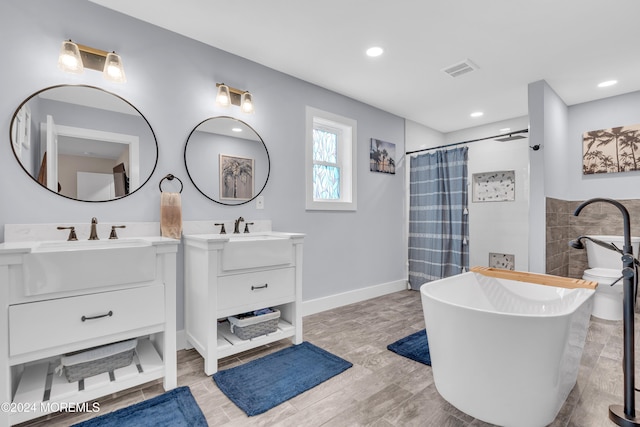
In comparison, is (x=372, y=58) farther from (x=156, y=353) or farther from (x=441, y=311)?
(x=156, y=353)

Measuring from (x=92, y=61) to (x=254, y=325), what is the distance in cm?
208

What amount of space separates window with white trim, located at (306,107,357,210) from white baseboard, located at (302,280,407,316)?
0.98m

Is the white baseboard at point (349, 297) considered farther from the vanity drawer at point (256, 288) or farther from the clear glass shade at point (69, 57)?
the clear glass shade at point (69, 57)

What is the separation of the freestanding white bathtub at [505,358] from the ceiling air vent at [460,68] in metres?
2.15

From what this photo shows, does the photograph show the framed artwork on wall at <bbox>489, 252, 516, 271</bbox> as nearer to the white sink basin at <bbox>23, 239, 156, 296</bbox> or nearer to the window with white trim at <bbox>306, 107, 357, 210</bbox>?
the window with white trim at <bbox>306, 107, 357, 210</bbox>

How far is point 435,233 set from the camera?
3.87 metres

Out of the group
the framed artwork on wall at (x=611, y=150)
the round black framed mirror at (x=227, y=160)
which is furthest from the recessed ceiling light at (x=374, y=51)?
the framed artwork on wall at (x=611, y=150)

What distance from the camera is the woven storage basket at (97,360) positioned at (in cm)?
163

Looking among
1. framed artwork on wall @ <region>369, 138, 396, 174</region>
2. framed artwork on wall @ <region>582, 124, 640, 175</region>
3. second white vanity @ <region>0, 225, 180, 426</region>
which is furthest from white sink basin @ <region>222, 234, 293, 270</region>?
framed artwork on wall @ <region>582, 124, 640, 175</region>

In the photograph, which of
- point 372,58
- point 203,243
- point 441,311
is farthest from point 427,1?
point 203,243

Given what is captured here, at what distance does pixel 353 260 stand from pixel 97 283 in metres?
2.56

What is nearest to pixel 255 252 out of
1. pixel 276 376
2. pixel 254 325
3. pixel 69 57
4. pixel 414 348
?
pixel 254 325

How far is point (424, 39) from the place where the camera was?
7.95 ft

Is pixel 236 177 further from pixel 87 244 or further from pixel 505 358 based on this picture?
pixel 505 358
